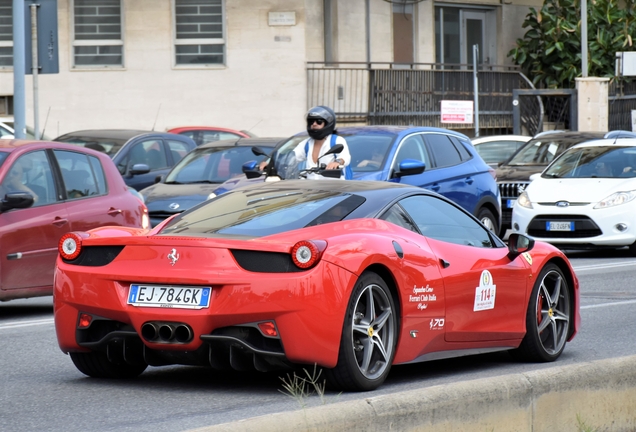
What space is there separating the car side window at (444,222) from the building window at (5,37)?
23.8 metres

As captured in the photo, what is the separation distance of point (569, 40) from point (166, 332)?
104ft

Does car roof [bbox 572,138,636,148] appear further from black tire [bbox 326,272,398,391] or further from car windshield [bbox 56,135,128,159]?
black tire [bbox 326,272,398,391]

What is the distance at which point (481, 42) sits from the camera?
37844mm

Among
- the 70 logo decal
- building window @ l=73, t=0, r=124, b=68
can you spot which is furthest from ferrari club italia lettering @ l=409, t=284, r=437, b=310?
building window @ l=73, t=0, r=124, b=68

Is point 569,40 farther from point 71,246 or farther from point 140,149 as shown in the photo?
point 71,246

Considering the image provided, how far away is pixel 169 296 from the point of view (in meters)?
6.54

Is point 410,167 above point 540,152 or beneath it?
beneath

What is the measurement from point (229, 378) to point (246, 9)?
23.6m

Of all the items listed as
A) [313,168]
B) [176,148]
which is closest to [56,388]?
[313,168]

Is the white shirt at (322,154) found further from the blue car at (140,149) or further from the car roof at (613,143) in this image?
the car roof at (613,143)

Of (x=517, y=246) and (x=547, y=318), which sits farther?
(x=547, y=318)

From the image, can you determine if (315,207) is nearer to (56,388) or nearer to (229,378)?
(229,378)

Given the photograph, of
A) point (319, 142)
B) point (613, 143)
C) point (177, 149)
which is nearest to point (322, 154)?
point (319, 142)

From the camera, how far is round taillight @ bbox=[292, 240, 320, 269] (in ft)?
21.0
